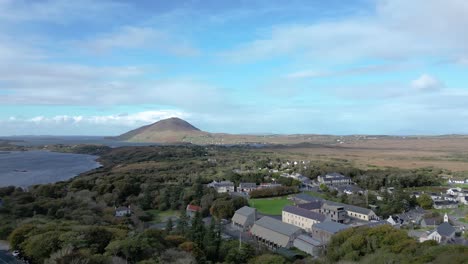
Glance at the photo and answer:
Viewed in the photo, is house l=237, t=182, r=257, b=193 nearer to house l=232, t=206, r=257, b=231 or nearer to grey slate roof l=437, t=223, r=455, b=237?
house l=232, t=206, r=257, b=231

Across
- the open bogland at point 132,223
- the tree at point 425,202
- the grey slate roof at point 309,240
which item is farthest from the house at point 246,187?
the grey slate roof at point 309,240

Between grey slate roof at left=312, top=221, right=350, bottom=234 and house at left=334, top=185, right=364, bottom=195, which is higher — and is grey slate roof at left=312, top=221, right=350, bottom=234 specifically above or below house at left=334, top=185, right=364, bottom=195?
above

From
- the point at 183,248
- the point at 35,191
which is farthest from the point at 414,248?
the point at 35,191

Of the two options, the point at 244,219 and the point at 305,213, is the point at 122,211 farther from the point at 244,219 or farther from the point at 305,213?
the point at 305,213

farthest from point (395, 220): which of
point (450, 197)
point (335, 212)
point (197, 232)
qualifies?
point (197, 232)

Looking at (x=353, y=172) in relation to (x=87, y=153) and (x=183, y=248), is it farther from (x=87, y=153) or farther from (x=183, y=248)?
(x=87, y=153)

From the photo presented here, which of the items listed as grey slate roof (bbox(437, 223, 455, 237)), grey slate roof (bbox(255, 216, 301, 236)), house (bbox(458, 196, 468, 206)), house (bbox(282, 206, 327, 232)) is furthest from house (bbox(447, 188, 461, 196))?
grey slate roof (bbox(255, 216, 301, 236))
